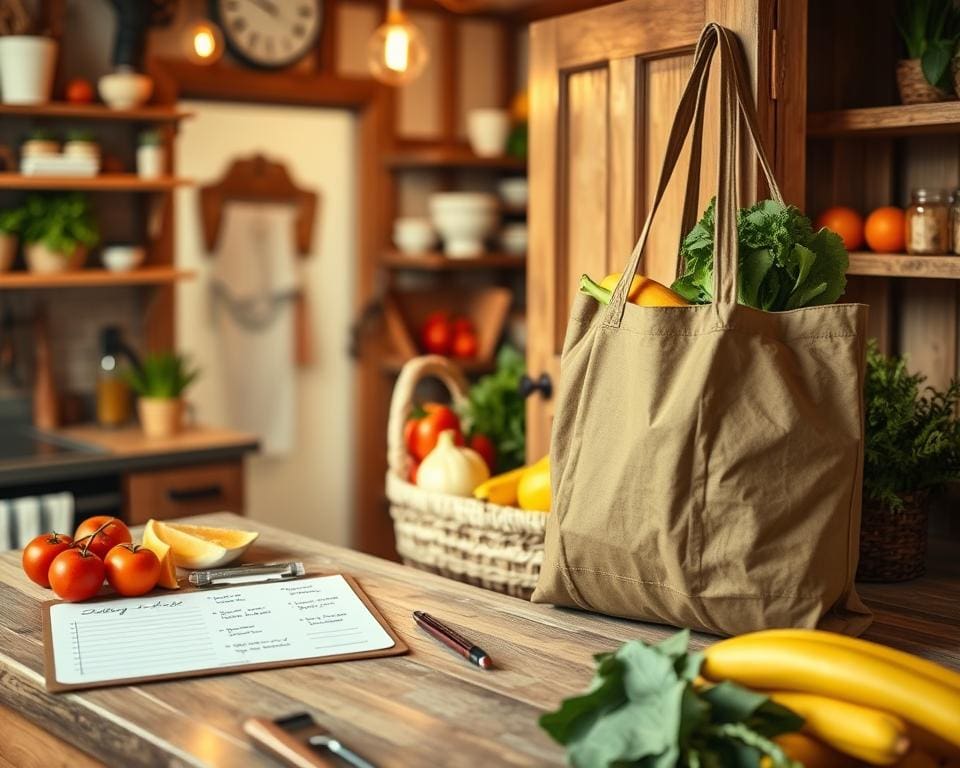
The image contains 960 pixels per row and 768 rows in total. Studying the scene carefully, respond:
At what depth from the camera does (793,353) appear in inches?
59.9

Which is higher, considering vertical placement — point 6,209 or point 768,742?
point 6,209

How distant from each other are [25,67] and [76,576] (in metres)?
2.66

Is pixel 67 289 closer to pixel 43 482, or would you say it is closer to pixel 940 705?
pixel 43 482

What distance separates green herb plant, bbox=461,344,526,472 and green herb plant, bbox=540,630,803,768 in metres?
1.30

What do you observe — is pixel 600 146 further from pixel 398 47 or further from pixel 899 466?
pixel 398 47

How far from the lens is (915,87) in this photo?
7.05 feet

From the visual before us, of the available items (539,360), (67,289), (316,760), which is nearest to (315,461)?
(67,289)

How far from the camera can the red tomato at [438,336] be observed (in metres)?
5.06

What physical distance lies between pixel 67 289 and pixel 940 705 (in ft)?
12.0

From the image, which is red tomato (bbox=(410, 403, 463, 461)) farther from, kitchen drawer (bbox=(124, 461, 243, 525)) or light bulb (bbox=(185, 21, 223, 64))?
light bulb (bbox=(185, 21, 223, 64))

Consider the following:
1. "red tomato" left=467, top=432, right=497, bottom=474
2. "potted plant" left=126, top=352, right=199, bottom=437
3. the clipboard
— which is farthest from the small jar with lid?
"potted plant" left=126, top=352, right=199, bottom=437

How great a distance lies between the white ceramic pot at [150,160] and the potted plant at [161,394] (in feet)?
2.07

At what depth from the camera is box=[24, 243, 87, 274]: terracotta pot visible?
13.2ft

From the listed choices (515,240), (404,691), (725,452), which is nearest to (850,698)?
(725,452)
